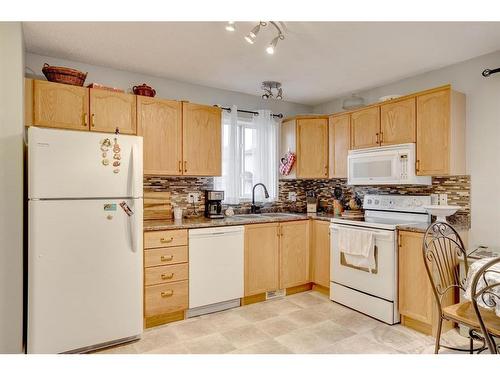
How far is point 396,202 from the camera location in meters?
3.39

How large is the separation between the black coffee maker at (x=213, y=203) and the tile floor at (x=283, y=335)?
1.01 metres

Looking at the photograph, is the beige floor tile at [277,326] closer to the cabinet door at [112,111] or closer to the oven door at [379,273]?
the oven door at [379,273]

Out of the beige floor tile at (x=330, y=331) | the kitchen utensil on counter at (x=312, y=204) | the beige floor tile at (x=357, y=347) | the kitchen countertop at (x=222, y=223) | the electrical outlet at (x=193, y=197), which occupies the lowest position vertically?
the beige floor tile at (x=330, y=331)

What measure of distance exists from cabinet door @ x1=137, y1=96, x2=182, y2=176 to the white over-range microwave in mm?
1893

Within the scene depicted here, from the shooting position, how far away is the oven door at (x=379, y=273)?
9.26 ft

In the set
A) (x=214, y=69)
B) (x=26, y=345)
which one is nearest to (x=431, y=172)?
(x=214, y=69)

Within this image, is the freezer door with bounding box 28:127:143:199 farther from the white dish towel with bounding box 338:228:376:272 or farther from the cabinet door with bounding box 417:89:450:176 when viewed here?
the cabinet door with bounding box 417:89:450:176

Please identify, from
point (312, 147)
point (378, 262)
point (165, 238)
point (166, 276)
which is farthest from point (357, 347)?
point (312, 147)

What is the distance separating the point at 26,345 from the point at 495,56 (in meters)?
4.32

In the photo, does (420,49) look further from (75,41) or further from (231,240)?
(75,41)

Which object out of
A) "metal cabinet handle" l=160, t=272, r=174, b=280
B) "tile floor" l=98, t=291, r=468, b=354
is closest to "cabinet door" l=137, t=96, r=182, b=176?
"metal cabinet handle" l=160, t=272, r=174, b=280

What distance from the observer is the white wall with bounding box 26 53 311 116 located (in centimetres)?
289

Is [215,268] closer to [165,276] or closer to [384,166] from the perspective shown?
[165,276]

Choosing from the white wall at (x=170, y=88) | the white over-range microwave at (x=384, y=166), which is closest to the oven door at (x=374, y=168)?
the white over-range microwave at (x=384, y=166)
